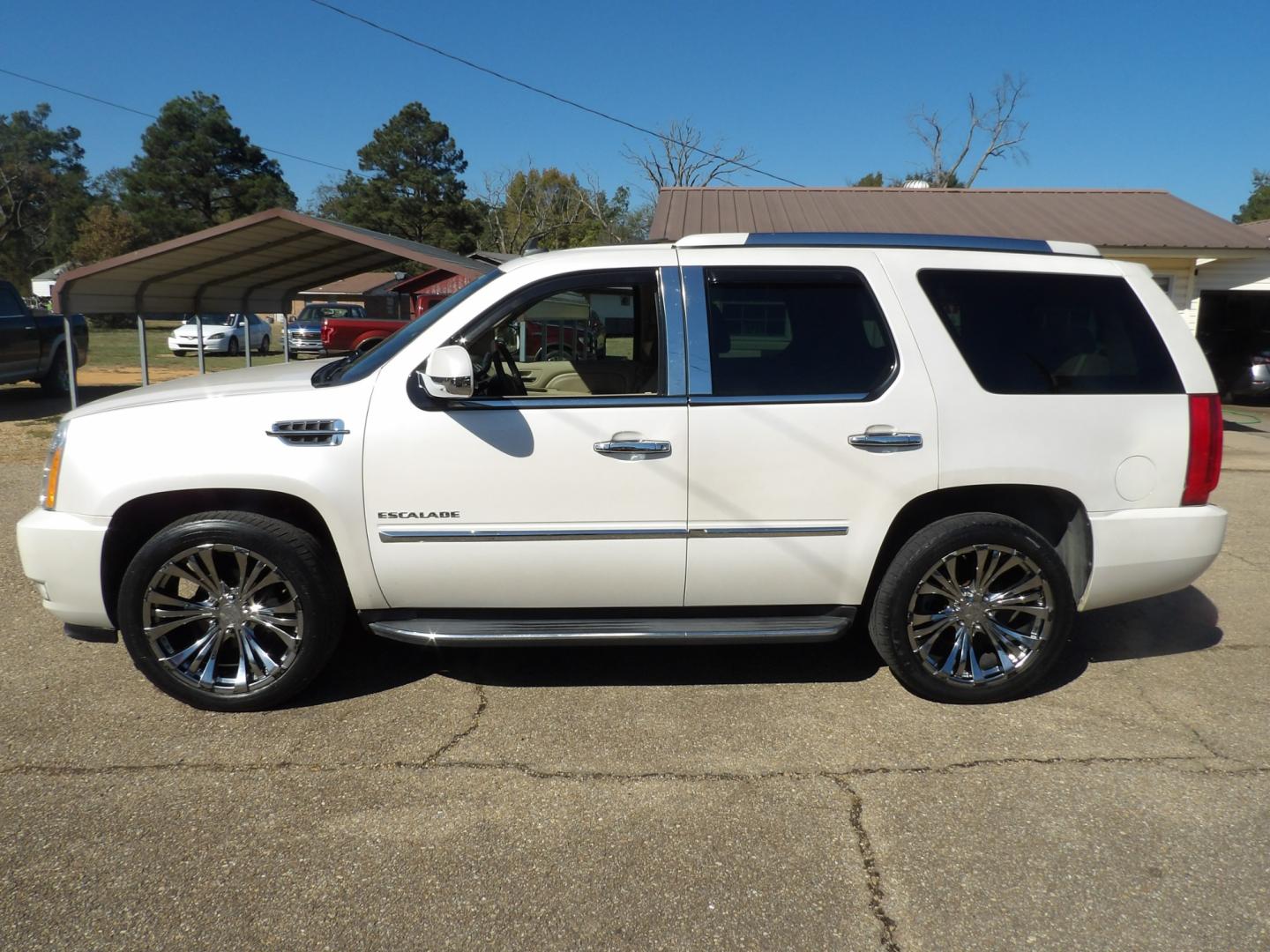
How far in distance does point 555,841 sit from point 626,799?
35 centimetres

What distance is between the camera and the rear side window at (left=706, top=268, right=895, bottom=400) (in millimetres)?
3840

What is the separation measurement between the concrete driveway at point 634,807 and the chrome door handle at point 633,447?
1126 mm

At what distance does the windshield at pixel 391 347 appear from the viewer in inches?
151

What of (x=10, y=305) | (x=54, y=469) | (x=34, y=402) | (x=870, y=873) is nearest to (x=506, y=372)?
(x=54, y=469)

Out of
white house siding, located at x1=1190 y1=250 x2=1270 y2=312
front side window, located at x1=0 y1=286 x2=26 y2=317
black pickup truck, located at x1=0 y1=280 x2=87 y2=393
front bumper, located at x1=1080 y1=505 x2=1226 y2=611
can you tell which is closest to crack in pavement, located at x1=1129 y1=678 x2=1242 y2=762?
front bumper, located at x1=1080 y1=505 x2=1226 y2=611

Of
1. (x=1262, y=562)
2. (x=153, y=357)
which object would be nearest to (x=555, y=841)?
(x=1262, y=562)

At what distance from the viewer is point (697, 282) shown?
3877 millimetres

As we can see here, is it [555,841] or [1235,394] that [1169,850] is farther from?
[1235,394]

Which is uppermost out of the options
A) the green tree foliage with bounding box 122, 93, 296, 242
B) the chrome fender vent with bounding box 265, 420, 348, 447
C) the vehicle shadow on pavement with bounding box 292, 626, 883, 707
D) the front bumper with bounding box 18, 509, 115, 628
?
the green tree foliage with bounding box 122, 93, 296, 242

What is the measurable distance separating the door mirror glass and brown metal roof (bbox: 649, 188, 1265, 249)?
1337 centimetres

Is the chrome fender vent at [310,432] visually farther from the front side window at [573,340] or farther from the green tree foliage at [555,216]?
the green tree foliage at [555,216]

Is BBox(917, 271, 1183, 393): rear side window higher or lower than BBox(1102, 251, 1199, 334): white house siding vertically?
lower

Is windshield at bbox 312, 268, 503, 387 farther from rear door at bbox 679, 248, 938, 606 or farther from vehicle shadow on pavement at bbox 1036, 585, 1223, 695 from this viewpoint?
vehicle shadow on pavement at bbox 1036, 585, 1223, 695

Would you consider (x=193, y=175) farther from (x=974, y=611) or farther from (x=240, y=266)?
(x=974, y=611)
